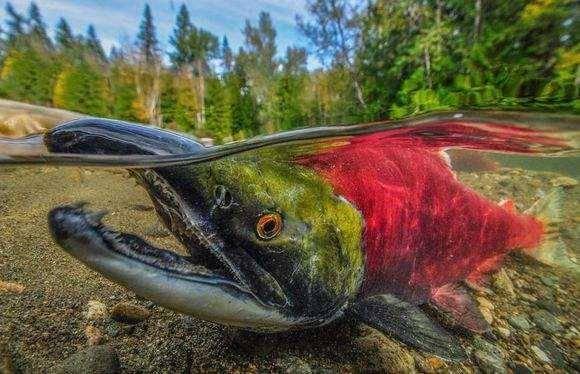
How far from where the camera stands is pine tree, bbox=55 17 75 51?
643 cm

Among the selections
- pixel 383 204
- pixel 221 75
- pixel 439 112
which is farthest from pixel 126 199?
pixel 221 75

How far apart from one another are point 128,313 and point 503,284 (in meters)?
3.40

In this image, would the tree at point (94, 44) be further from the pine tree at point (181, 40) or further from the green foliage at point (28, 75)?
the green foliage at point (28, 75)

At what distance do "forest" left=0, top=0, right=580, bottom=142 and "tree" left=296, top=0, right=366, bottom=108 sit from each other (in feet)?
0.05

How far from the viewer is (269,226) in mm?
1766

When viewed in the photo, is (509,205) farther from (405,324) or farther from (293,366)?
(293,366)

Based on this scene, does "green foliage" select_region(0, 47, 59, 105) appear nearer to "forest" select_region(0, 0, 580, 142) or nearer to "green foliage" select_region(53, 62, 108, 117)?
"forest" select_region(0, 0, 580, 142)

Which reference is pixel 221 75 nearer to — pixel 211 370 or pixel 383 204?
pixel 383 204

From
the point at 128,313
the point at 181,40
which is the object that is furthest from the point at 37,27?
the point at 128,313

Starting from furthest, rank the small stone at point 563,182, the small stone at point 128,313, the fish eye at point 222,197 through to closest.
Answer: the small stone at point 563,182, the small stone at point 128,313, the fish eye at point 222,197

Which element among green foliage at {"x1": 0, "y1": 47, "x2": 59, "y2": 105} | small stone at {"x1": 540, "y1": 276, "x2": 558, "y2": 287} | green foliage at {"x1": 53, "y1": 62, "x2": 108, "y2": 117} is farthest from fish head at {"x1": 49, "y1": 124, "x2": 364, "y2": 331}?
green foliage at {"x1": 0, "y1": 47, "x2": 59, "y2": 105}

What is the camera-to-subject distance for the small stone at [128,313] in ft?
7.04

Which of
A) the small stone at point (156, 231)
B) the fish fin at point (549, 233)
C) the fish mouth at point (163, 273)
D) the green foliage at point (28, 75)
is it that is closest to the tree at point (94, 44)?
the green foliage at point (28, 75)

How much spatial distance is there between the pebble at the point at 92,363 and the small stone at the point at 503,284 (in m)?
3.35
